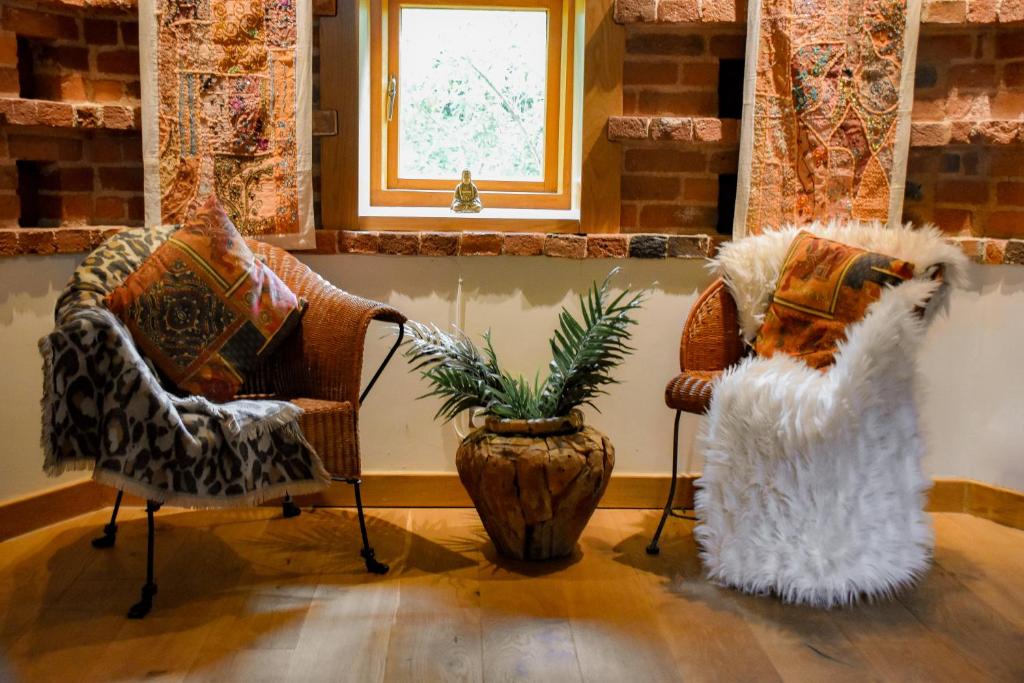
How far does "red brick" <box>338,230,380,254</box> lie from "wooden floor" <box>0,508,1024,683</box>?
83cm

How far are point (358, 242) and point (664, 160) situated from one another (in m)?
0.97

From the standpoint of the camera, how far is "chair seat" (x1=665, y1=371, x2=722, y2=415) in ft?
8.30

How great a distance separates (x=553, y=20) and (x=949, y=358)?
1639mm

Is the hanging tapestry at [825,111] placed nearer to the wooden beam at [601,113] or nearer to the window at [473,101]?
the wooden beam at [601,113]

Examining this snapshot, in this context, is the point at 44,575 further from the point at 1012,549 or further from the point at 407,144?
the point at 1012,549

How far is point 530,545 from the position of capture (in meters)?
2.58

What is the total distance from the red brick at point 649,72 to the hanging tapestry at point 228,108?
0.94 metres

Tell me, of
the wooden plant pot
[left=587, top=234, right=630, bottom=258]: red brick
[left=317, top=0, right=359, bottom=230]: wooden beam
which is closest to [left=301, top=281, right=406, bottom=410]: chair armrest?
the wooden plant pot

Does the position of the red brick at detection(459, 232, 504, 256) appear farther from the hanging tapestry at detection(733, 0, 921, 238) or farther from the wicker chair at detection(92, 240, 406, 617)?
the hanging tapestry at detection(733, 0, 921, 238)

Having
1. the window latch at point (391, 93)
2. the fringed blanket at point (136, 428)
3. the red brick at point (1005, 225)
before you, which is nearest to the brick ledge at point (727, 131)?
the red brick at point (1005, 225)

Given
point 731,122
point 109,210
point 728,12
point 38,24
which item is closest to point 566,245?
point 731,122

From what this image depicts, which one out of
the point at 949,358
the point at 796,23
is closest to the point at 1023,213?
the point at 949,358

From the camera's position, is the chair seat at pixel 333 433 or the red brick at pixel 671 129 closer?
the chair seat at pixel 333 433

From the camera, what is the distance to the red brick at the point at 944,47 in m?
2.93
